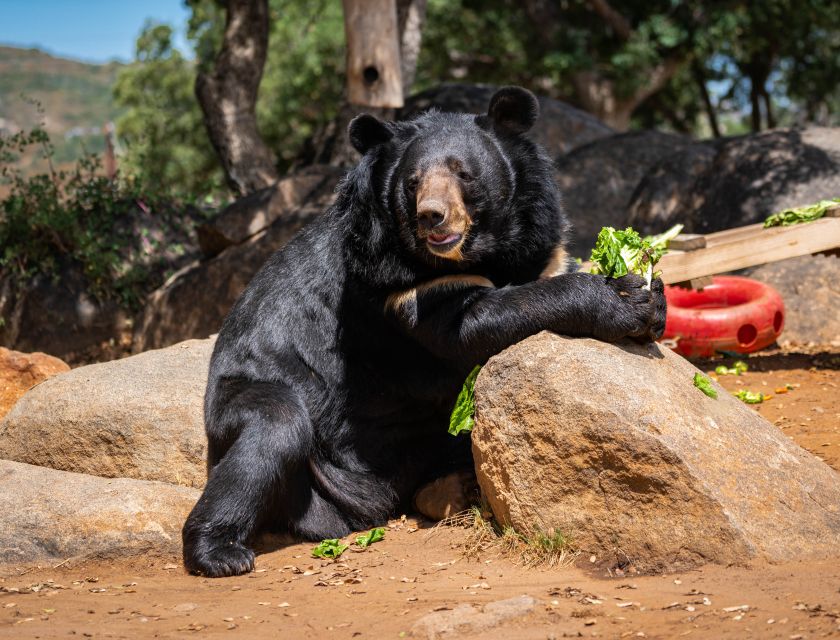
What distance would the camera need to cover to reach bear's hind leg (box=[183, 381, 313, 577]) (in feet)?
14.9

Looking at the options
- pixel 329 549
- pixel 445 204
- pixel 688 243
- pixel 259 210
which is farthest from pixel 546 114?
pixel 329 549

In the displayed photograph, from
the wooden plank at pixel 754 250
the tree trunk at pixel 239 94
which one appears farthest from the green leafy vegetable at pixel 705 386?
the tree trunk at pixel 239 94

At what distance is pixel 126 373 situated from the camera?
236 inches

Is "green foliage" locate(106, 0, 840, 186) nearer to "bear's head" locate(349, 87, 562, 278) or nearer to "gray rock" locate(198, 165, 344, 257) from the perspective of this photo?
"gray rock" locate(198, 165, 344, 257)

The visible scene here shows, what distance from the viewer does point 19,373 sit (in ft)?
24.1

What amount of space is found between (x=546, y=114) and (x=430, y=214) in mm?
8103

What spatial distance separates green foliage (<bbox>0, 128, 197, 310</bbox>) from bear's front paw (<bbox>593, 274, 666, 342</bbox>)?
27.5ft

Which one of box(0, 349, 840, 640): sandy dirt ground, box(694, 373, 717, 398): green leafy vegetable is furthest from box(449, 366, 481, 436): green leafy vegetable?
box(694, 373, 717, 398): green leafy vegetable

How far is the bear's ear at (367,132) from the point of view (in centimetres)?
464

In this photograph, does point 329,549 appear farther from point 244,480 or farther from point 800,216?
point 800,216

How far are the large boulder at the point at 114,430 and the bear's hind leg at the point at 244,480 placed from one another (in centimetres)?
86

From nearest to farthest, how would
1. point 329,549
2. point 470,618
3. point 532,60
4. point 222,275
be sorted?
point 470,618 < point 329,549 < point 222,275 < point 532,60

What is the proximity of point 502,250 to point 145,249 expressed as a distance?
323 inches

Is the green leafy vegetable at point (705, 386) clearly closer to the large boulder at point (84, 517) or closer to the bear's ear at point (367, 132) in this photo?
the bear's ear at point (367, 132)
